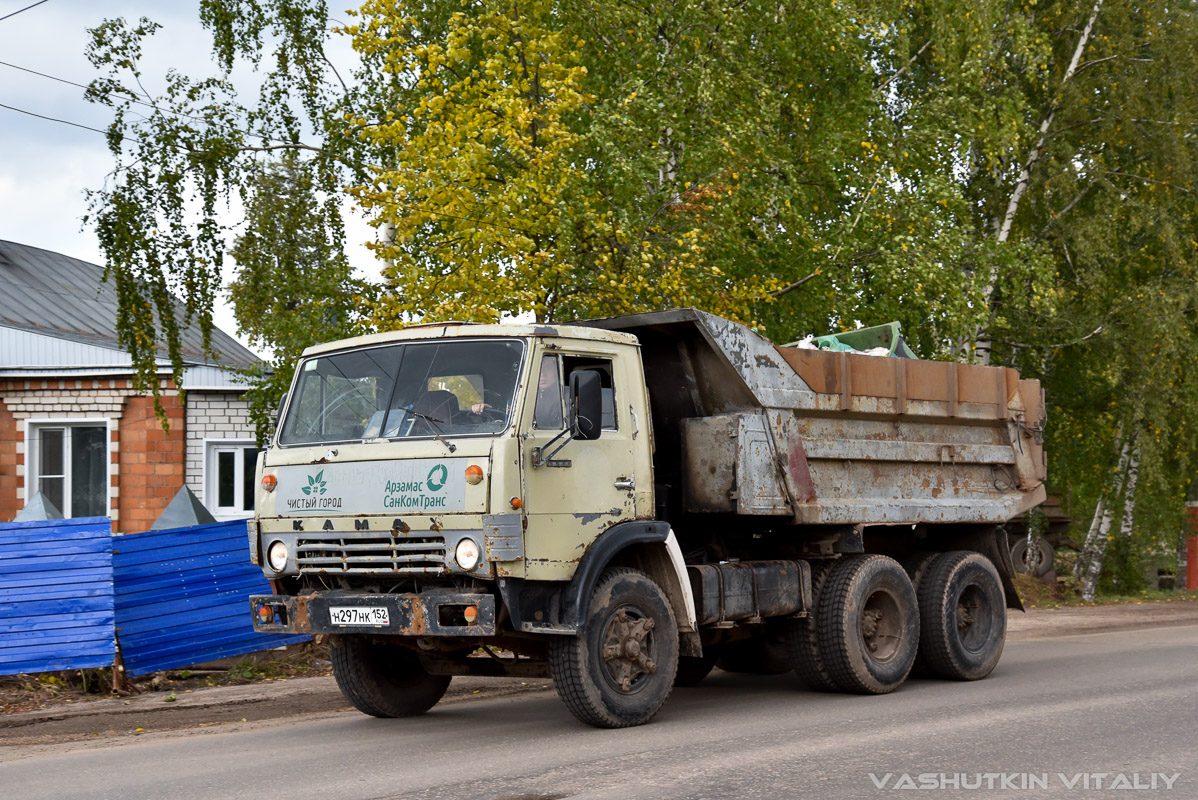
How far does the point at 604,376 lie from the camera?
8.31 meters

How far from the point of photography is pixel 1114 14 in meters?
20.3

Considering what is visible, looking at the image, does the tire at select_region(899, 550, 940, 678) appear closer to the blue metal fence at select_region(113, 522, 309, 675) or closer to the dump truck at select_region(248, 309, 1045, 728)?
the dump truck at select_region(248, 309, 1045, 728)

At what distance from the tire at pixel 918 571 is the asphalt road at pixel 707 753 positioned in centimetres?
70

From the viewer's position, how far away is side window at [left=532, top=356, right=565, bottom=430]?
303 inches

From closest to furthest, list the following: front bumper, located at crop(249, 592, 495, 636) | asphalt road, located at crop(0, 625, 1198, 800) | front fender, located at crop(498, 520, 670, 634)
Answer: asphalt road, located at crop(0, 625, 1198, 800), front bumper, located at crop(249, 592, 495, 636), front fender, located at crop(498, 520, 670, 634)

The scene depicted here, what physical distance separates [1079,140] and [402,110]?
11.4m

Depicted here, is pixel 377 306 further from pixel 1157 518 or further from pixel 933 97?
pixel 1157 518

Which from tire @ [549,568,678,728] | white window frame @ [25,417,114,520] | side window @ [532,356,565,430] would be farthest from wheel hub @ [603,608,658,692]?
white window frame @ [25,417,114,520]

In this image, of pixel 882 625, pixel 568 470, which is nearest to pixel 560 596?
pixel 568 470

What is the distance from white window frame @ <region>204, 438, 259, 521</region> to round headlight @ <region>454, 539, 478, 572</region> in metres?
13.8

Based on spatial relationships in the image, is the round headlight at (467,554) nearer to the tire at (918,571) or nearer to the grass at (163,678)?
the grass at (163,678)

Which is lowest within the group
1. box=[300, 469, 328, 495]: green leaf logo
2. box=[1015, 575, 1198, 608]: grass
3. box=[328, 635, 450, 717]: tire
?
box=[1015, 575, 1198, 608]: grass

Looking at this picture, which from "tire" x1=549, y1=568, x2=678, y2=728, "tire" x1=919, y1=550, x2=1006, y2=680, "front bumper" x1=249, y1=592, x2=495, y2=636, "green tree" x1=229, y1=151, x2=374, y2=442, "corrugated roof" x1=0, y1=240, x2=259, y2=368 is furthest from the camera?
"corrugated roof" x1=0, y1=240, x2=259, y2=368

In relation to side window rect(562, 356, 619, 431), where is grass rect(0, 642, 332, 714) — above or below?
below
